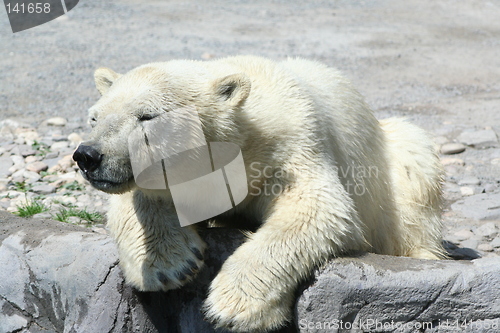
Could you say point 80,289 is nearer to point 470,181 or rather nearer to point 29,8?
point 470,181

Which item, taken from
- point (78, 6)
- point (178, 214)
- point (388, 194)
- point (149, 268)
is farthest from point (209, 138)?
point (78, 6)

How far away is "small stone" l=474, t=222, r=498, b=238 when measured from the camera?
179 inches

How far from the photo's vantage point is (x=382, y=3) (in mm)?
13047

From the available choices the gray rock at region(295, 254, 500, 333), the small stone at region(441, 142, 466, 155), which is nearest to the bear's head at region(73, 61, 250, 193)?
the gray rock at region(295, 254, 500, 333)

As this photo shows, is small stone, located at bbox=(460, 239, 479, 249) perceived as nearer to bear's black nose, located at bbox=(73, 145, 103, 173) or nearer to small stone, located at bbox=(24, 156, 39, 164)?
bear's black nose, located at bbox=(73, 145, 103, 173)

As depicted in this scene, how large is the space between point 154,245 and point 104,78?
3.03 ft

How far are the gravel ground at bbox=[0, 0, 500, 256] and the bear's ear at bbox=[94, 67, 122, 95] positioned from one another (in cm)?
169

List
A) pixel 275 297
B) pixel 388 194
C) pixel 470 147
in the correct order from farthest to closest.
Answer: pixel 470 147 → pixel 388 194 → pixel 275 297

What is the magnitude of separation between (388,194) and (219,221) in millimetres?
1028

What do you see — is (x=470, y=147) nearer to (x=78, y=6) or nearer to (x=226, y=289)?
(x=226, y=289)

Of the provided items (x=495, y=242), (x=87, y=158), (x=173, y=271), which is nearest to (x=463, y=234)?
(x=495, y=242)

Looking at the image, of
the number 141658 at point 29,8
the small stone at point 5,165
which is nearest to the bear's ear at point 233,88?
the small stone at point 5,165

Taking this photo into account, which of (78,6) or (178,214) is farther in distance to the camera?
(78,6)

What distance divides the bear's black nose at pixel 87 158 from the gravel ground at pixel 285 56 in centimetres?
215
